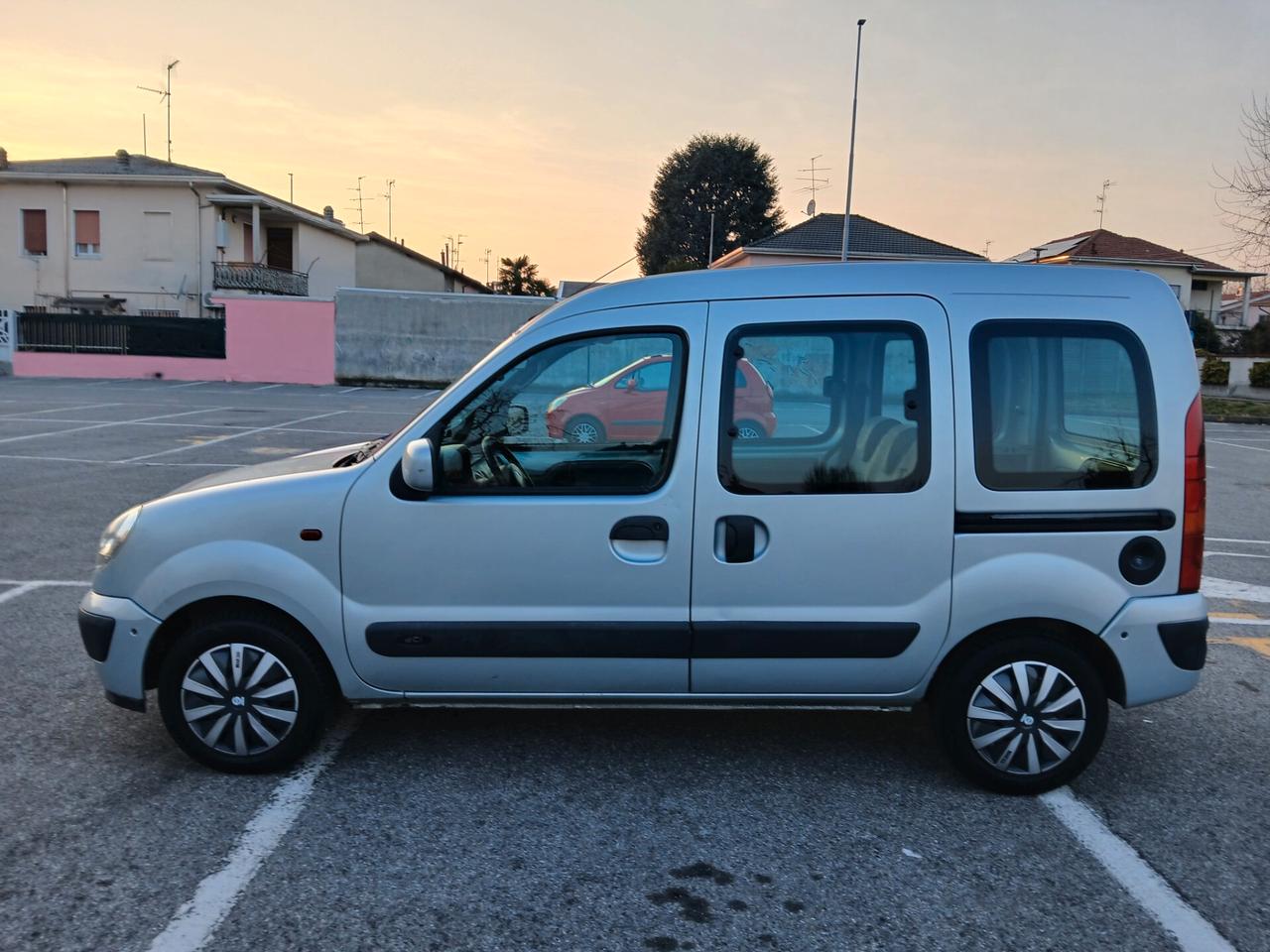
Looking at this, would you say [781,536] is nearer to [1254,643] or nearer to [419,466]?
[419,466]

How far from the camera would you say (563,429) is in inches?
148

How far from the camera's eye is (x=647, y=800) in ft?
12.0

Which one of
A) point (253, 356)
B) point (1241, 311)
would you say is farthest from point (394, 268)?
point (1241, 311)

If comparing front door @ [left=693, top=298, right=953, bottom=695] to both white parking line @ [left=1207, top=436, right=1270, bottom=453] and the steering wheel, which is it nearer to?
the steering wheel

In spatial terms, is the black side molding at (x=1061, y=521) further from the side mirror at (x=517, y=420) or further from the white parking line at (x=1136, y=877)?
the side mirror at (x=517, y=420)

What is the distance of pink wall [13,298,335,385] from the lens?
29672 mm

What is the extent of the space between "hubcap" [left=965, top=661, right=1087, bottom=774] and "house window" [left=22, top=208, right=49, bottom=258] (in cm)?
3850

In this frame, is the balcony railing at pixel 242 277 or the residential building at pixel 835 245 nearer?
the balcony railing at pixel 242 277

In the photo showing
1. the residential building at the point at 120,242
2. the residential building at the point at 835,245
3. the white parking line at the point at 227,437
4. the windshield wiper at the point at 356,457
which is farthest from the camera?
the residential building at the point at 835,245

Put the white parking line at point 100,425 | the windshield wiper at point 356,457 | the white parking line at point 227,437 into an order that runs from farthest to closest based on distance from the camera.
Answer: the white parking line at point 100,425 → the white parking line at point 227,437 → the windshield wiper at point 356,457

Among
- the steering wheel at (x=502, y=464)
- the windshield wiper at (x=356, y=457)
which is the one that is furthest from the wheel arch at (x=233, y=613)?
the steering wheel at (x=502, y=464)

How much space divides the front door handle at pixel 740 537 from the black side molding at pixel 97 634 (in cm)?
225

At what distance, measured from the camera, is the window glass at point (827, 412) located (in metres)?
3.61

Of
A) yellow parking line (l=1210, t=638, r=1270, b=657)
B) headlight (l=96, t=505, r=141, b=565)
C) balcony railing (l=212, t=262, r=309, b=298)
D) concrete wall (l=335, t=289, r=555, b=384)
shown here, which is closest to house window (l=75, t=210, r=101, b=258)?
balcony railing (l=212, t=262, r=309, b=298)
